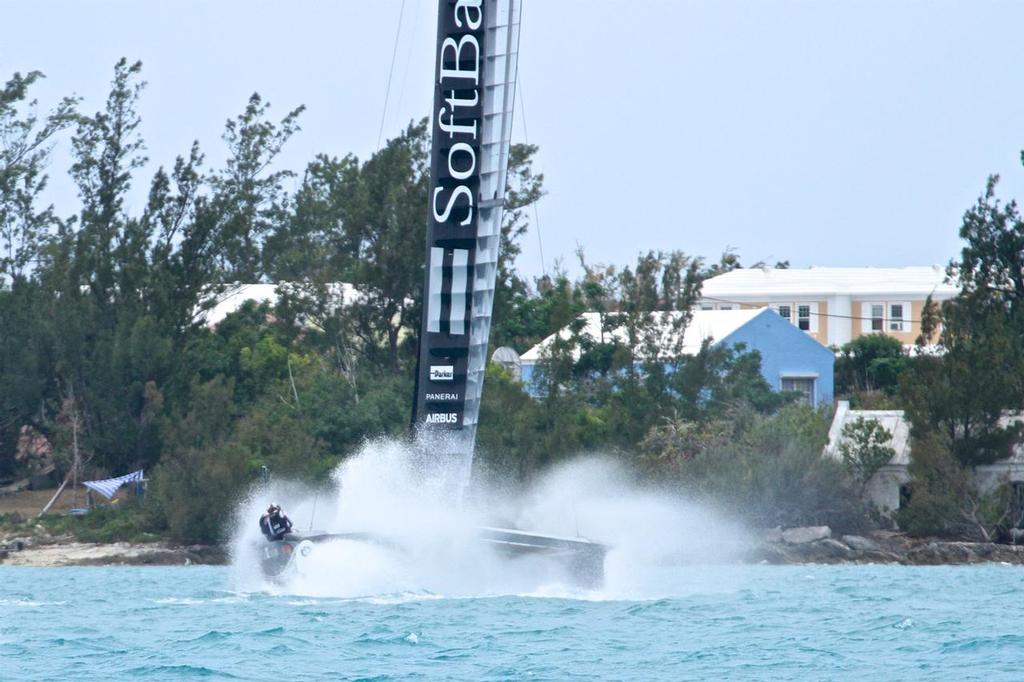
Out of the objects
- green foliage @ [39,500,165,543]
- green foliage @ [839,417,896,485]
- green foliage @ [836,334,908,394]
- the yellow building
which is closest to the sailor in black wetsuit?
green foliage @ [39,500,165,543]

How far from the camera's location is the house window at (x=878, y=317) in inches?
3118

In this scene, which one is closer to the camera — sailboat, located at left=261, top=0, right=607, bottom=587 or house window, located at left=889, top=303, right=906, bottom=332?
sailboat, located at left=261, top=0, right=607, bottom=587

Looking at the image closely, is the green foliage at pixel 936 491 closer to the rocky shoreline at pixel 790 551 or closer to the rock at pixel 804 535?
the rocky shoreline at pixel 790 551

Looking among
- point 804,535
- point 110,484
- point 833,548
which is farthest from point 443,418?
point 110,484

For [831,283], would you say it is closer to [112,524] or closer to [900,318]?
[900,318]

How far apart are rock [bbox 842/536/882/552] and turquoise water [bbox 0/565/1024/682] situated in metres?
9.03

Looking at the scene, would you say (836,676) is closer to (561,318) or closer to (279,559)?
(279,559)

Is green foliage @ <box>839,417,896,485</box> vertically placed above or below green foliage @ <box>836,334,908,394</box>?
below

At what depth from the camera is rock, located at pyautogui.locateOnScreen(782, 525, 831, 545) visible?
4094 centimetres

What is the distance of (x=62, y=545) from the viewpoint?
138 ft

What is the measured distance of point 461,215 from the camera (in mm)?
28734

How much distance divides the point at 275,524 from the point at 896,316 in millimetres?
57144

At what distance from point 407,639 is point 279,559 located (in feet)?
17.1

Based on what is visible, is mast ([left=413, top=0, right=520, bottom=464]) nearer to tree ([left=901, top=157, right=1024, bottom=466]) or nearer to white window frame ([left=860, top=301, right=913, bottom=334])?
tree ([left=901, top=157, right=1024, bottom=466])
